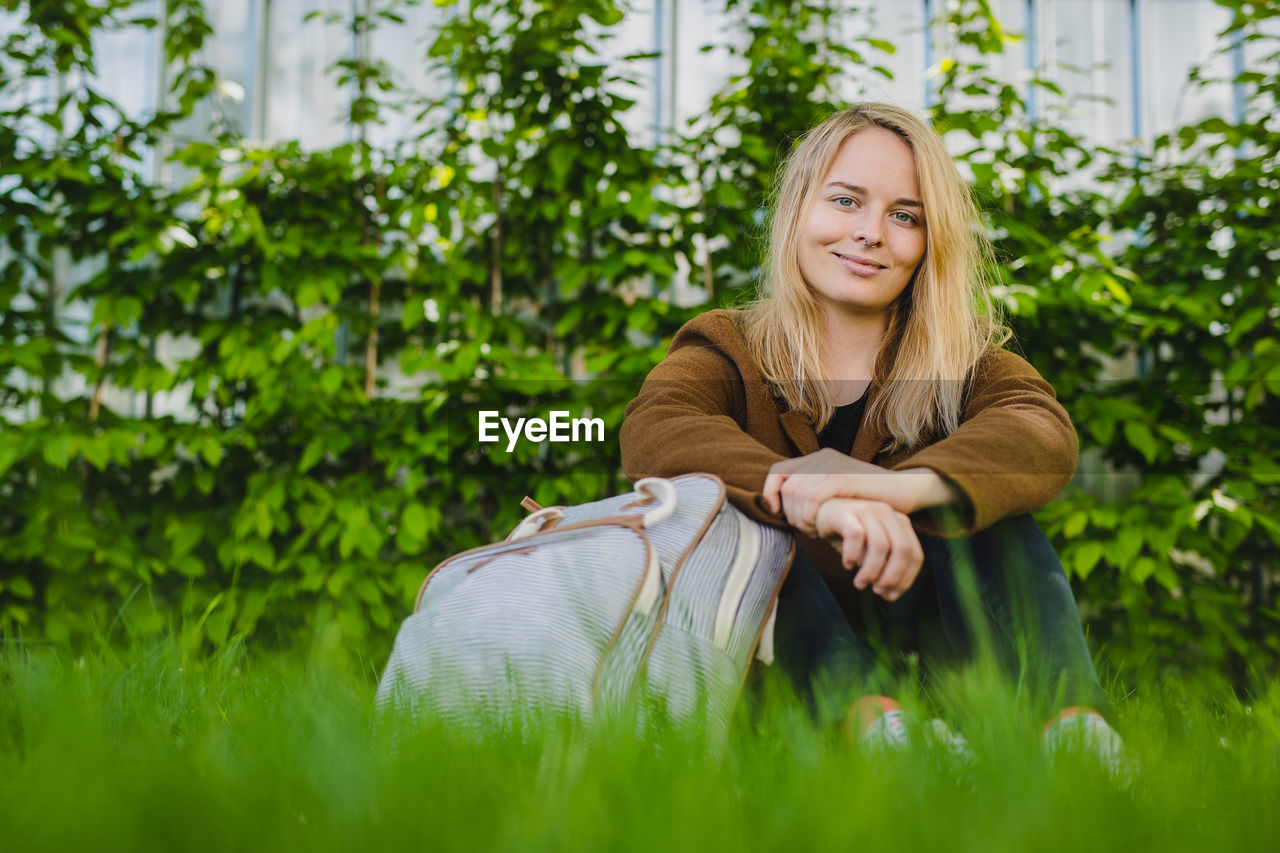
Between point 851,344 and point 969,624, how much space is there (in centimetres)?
51

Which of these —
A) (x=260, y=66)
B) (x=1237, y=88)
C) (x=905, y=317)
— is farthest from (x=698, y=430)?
(x=1237, y=88)

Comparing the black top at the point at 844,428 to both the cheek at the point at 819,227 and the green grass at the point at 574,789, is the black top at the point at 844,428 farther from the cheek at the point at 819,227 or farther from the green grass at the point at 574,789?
the green grass at the point at 574,789

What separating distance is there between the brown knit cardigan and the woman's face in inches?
6.1

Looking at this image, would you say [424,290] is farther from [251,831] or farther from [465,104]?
[251,831]

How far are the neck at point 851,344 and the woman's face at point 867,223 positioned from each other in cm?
4

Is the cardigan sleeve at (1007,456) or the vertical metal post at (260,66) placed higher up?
the vertical metal post at (260,66)

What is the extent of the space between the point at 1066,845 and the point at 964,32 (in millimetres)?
2160

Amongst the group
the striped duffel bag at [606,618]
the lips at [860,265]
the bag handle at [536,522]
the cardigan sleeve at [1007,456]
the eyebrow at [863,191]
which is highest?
the eyebrow at [863,191]

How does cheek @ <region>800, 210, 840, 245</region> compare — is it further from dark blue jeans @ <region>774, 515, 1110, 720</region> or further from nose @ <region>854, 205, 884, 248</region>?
dark blue jeans @ <region>774, 515, 1110, 720</region>

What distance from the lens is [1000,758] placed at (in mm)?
619

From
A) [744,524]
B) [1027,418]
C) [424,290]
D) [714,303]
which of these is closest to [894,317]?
[1027,418]

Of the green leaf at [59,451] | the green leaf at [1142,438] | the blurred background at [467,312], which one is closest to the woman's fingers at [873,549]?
the blurred background at [467,312]

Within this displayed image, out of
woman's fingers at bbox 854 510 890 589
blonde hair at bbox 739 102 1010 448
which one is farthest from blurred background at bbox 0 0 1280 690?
woman's fingers at bbox 854 510 890 589

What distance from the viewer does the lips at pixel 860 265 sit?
1247 millimetres
